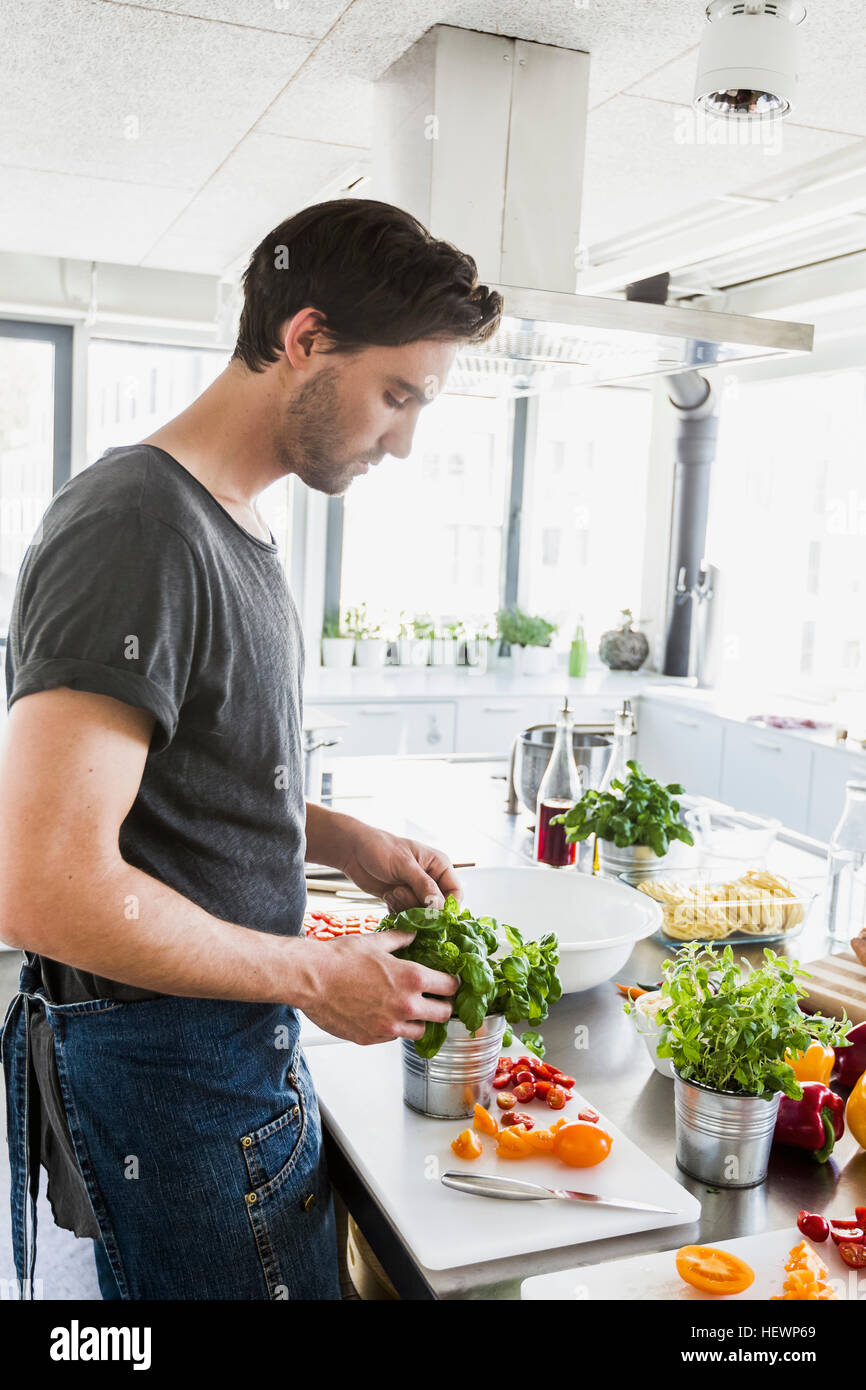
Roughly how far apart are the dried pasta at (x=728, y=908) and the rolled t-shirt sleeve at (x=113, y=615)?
1095 millimetres

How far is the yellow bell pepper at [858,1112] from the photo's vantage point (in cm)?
125

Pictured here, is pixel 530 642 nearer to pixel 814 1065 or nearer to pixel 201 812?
pixel 814 1065

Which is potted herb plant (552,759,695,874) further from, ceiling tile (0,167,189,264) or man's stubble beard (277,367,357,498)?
ceiling tile (0,167,189,264)

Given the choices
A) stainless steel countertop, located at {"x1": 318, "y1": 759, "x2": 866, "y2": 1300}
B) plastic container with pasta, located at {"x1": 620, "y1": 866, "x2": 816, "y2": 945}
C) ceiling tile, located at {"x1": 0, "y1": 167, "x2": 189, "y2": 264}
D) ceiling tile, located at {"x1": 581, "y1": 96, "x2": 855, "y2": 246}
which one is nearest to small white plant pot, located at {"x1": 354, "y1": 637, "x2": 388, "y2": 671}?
ceiling tile, located at {"x1": 0, "y1": 167, "x2": 189, "y2": 264}

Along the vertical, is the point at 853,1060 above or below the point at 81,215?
below

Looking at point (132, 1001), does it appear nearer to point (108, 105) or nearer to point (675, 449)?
point (108, 105)

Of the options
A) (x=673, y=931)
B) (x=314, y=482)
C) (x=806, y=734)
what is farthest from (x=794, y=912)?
(x=806, y=734)

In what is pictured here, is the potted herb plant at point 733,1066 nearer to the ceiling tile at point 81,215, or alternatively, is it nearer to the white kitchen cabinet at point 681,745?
the ceiling tile at point 81,215

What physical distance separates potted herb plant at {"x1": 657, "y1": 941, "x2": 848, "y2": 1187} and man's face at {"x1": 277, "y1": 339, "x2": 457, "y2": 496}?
673mm

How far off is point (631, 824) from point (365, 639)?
315cm

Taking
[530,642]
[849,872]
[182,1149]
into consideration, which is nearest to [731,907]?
[849,872]

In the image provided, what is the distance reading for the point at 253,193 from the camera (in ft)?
11.3

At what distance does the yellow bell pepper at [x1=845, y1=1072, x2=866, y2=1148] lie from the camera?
1254mm
